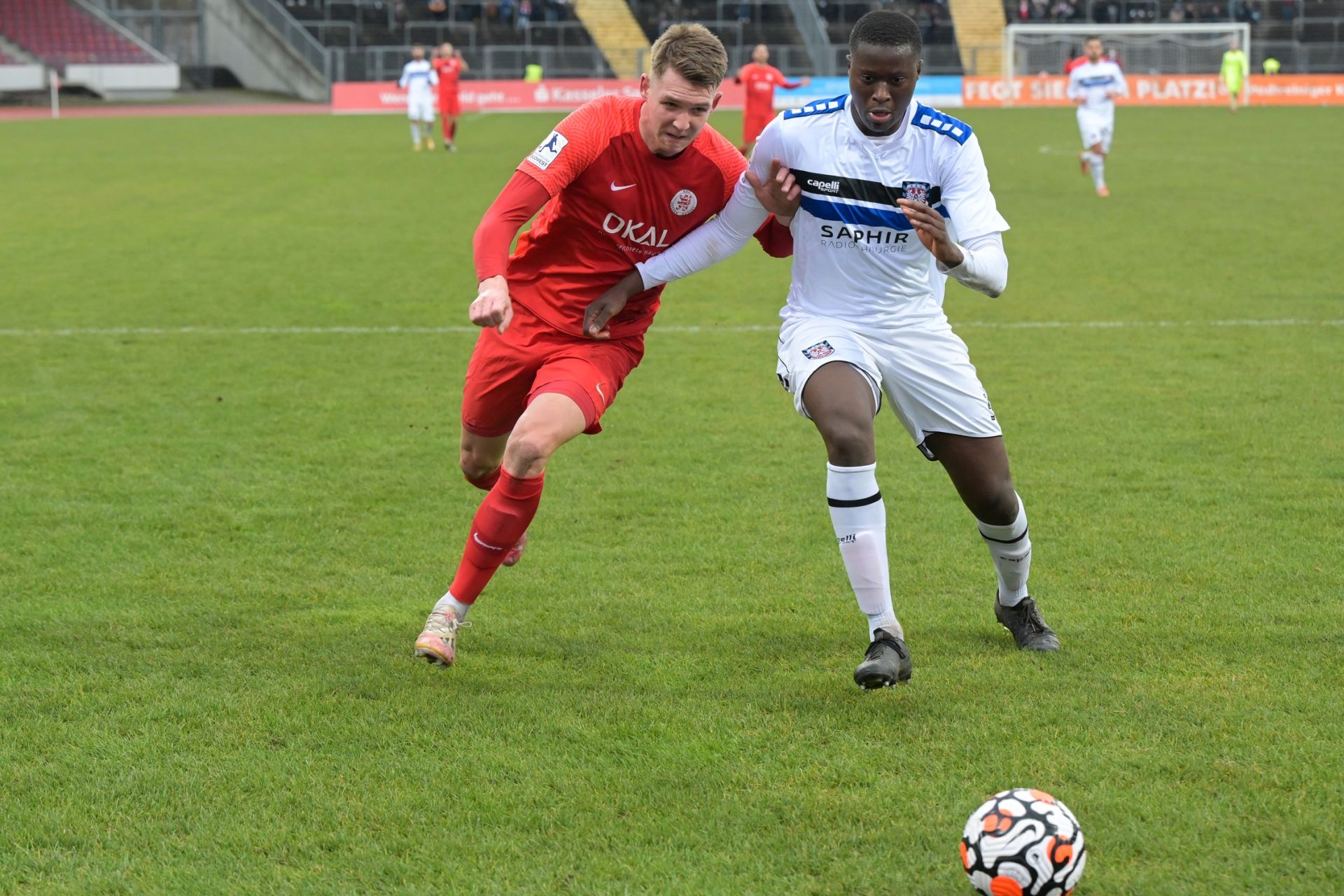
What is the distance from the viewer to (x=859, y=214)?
4.59 m

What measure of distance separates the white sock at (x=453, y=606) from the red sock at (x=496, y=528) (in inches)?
0.5

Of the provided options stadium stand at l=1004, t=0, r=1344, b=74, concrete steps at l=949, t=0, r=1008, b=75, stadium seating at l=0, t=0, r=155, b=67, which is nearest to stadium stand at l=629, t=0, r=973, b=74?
concrete steps at l=949, t=0, r=1008, b=75

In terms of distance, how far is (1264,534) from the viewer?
19.7 ft

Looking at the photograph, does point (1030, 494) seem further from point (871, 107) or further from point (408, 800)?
point (408, 800)

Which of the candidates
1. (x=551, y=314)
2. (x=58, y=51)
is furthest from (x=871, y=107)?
(x=58, y=51)

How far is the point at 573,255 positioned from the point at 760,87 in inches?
769

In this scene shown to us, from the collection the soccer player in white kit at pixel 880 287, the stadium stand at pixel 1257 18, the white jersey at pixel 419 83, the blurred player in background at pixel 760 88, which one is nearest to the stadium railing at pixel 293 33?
the white jersey at pixel 419 83

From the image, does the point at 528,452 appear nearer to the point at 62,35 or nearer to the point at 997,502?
the point at 997,502

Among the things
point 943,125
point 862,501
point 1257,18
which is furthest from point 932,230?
point 1257,18

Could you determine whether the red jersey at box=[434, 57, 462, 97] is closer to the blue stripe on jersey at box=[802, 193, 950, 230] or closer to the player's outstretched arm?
the player's outstretched arm

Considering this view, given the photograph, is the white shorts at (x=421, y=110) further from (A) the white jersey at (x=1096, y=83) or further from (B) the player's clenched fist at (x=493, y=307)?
(B) the player's clenched fist at (x=493, y=307)

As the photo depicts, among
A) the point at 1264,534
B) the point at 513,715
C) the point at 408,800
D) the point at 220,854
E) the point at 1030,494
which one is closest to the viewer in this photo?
the point at 220,854

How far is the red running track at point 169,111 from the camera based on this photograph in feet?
133

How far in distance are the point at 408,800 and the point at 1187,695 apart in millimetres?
2310
